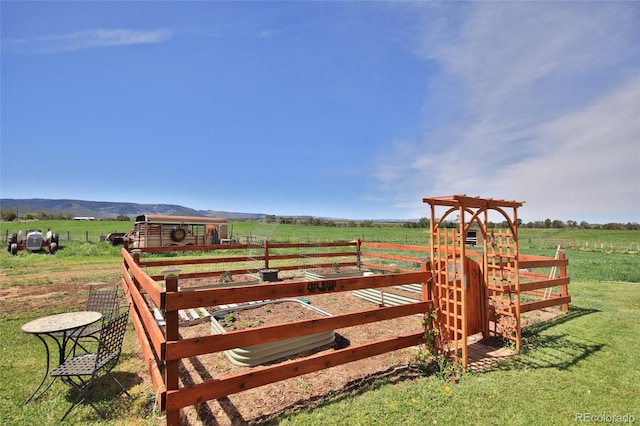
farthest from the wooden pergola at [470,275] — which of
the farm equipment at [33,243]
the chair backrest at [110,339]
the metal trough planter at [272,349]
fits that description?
the farm equipment at [33,243]

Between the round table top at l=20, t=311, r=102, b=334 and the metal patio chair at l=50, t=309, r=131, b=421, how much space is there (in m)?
0.38

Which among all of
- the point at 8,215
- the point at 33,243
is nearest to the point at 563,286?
the point at 33,243

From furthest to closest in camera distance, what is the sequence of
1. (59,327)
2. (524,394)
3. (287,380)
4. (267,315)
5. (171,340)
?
(267,315) → (287,380) → (59,327) → (524,394) → (171,340)

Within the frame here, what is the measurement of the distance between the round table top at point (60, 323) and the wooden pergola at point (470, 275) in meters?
4.62

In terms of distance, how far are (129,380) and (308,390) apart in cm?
235

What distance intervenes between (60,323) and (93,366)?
76 cm

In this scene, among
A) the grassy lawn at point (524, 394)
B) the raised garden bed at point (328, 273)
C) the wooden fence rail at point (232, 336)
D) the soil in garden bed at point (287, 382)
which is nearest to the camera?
the wooden fence rail at point (232, 336)

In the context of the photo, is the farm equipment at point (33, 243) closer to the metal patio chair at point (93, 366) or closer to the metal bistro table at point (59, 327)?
the metal bistro table at point (59, 327)

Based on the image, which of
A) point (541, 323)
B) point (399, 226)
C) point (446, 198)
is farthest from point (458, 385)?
point (399, 226)

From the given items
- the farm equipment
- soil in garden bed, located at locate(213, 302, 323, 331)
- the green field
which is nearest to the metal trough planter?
soil in garden bed, located at locate(213, 302, 323, 331)

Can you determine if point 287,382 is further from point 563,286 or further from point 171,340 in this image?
point 563,286

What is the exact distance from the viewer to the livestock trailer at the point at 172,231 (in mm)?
19234

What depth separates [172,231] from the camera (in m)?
20.0

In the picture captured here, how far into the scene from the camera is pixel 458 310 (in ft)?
14.5
